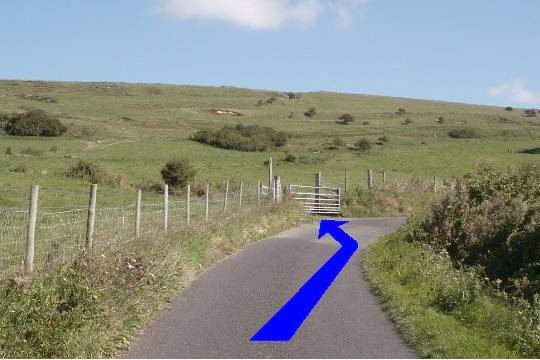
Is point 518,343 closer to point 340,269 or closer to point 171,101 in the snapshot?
point 340,269

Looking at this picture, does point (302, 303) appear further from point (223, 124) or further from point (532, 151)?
point (223, 124)

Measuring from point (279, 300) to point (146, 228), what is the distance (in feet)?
15.7

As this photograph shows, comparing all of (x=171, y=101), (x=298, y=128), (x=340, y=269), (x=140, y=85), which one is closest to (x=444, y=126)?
(x=298, y=128)

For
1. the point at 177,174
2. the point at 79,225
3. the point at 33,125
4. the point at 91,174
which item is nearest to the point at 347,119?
the point at 33,125

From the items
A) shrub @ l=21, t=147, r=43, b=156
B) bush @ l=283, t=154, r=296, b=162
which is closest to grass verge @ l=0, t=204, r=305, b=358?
shrub @ l=21, t=147, r=43, b=156

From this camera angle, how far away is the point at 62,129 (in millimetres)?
71062

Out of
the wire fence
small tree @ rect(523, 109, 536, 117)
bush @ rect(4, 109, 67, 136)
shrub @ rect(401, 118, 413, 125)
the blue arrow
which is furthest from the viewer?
small tree @ rect(523, 109, 536, 117)

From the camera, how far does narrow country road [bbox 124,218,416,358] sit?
8461mm

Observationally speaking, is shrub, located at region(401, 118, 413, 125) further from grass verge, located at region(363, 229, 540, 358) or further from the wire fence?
grass verge, located at region(363, 229, 540, 358)

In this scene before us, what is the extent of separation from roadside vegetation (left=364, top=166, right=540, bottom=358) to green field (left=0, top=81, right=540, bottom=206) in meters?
10.1

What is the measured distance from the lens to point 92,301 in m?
8.61

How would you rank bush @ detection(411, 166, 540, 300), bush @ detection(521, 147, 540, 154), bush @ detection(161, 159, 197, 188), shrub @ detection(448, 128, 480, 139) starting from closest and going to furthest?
1. bush @ detection(411, 166, 540, 300)
2. bush @ detection(161, 159, 197, 188)
3. bush @ detection(521, 147, 540, 154)
4. shrub @ detection(448, 128, 480, 139)

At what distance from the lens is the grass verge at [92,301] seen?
7.71 m

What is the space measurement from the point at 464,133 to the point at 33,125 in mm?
48441
